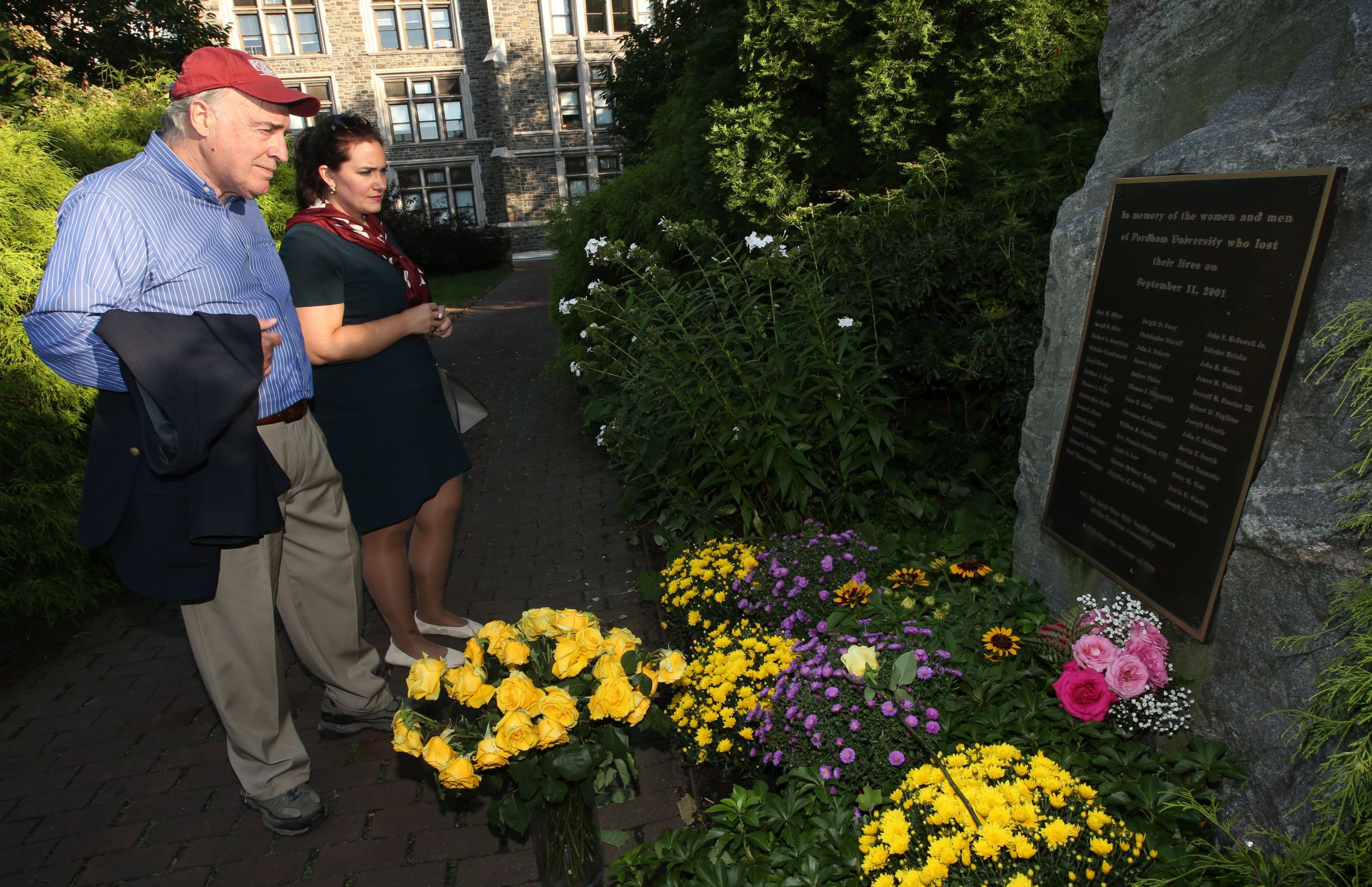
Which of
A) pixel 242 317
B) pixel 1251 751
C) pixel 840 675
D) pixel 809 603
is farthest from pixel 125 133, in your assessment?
pixel 1251 751

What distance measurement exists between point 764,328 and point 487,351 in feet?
26.9

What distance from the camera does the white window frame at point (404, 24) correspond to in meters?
29.5

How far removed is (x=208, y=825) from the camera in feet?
8.99

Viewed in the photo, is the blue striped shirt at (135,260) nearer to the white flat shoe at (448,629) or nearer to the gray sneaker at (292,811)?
the gray sneaker at (292,811)

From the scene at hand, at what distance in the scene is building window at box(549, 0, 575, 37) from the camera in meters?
29.5

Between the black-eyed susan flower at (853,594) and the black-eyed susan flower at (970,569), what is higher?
the black-eyed susan flower at (970,569)

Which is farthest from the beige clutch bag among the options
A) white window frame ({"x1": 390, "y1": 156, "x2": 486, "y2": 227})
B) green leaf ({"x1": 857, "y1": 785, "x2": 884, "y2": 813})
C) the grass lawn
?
white window frame ({"x1": 390, "y1": 156, "x2": 486, "y2": 227})

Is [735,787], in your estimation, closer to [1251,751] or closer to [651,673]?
[651,673]

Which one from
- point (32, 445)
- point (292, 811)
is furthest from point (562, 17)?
point (292, 811)

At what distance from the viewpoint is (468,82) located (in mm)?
30719

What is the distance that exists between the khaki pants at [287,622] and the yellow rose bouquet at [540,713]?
76 cm

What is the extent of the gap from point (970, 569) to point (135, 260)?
2801 mm

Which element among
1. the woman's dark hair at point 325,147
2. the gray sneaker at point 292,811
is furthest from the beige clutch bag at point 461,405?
the gray sneaker at point 292,811

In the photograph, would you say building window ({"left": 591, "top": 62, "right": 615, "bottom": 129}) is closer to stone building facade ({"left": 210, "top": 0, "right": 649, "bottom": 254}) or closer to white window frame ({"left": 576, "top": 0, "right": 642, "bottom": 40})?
Result: stone building facade ({"left": 210, "top": 0, "right": 649, "bottom": 254})
